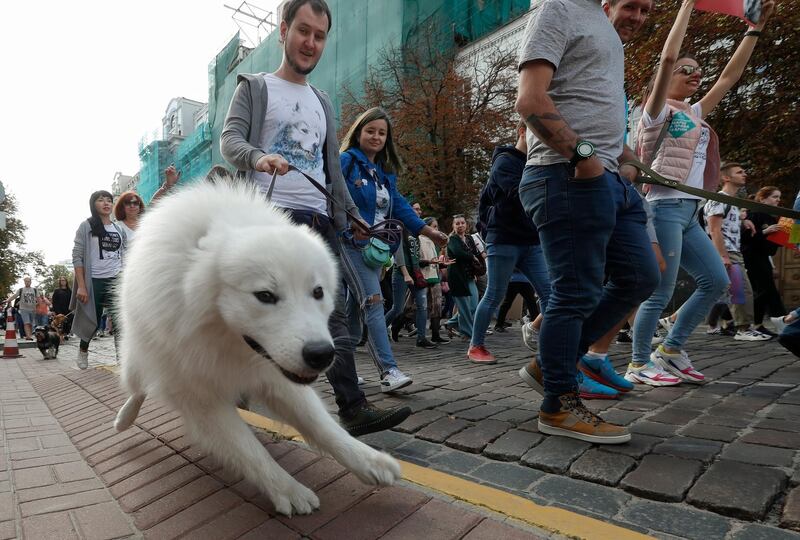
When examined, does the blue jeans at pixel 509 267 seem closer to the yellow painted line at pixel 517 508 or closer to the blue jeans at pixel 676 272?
the blue jeans at pixel 676 272

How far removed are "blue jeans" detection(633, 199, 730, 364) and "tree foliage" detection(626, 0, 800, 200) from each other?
382 inches

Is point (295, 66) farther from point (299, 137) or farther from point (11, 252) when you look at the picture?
point (11, 252)

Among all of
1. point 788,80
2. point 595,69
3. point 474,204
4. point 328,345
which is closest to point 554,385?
point 328,345

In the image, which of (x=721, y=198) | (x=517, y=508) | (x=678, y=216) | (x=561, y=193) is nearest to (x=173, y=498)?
(x=517, y=508)

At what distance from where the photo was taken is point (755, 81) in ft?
39.0

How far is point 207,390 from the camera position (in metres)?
1.91

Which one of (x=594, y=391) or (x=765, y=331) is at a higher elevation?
(x=594, y=391)

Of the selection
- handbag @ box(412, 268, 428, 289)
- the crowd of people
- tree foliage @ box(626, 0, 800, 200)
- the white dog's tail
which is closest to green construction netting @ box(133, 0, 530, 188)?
tree foliage @ box(626, 0, 800, 200)

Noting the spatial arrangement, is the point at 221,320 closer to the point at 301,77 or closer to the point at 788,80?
the point at 301,77

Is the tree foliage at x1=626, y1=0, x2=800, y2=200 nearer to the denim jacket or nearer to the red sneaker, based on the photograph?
the red sneaker

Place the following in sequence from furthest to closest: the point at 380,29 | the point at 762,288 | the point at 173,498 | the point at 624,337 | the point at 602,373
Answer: the point at 380,29
the point at 762,288
the point at 624,337
the point at 602,373
the point at 173,498

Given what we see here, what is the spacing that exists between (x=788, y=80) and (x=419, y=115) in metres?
11.5

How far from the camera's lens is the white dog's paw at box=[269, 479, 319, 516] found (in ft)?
5.82

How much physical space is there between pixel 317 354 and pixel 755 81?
46.7 ft
